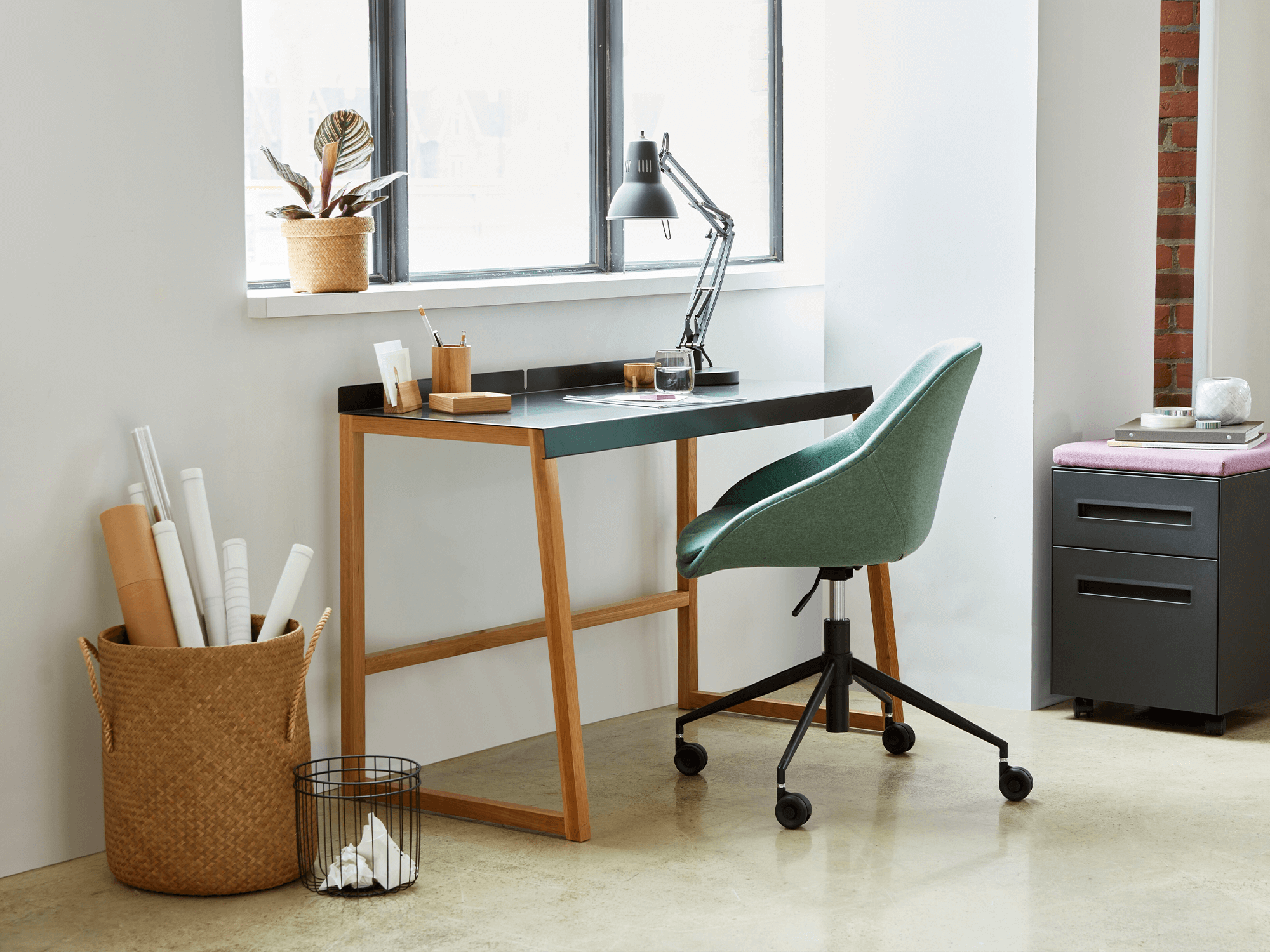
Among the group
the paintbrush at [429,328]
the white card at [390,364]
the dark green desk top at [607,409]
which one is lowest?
the dark green desk top at [607,409]

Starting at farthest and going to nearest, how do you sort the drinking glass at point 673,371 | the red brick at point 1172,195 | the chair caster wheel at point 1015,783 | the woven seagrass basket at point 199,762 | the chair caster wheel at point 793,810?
the red brick at point 1172,195 < the drinking glass at point 673,371 < the chair caster wheel at point 1015,783 < the chair caster wheel at point 793,810 < the woven seagrass basket at point 199,762

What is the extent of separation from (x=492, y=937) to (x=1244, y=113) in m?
3.18

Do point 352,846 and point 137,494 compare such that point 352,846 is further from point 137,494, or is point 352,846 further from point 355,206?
point 355,206

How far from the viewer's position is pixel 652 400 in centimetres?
343

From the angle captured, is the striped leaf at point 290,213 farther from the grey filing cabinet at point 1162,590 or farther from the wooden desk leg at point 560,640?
the grey filing cabinet at point 1162,590

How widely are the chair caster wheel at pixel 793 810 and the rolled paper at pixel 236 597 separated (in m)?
1.05

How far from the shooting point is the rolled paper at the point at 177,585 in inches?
112

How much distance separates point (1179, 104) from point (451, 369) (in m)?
2.37

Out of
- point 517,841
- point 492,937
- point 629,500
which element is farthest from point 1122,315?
point 492,937

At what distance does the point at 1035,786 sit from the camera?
3.35 meters

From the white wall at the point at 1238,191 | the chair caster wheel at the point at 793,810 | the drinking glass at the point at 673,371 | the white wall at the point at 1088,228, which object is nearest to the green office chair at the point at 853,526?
the chair caster wheel at the point at 793,810

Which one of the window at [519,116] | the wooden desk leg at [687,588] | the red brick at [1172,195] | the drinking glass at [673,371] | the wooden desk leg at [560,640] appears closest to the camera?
the wooden desk leg at [560,640]

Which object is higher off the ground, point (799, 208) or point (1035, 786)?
point (799, 208)

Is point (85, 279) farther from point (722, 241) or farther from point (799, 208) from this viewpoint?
point (799, 208)
